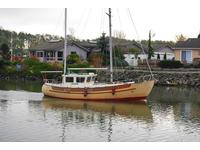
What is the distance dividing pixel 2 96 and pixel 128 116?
49.1 feet

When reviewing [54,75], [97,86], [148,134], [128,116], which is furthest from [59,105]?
[54,75]

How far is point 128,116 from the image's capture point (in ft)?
110

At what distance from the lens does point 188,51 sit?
2670 inches

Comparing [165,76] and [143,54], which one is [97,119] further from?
[143,54]

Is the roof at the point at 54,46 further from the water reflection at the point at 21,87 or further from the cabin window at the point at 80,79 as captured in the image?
the cabin window at the point at 80,79

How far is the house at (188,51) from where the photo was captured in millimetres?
67062

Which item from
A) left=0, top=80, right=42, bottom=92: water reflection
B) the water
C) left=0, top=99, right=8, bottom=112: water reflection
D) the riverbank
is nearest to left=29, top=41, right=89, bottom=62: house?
the riverbank

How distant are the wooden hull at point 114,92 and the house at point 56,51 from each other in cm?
3667

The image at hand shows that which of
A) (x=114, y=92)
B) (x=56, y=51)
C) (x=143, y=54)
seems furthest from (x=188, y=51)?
(x=114, y=92)

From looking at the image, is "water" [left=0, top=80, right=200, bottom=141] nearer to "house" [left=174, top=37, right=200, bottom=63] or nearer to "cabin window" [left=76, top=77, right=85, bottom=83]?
"cabin window" [left=76, top=77, right=85, bottom=83]

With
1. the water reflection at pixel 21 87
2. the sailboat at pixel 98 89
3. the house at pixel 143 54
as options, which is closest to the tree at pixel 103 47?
the house at pixel 143 54

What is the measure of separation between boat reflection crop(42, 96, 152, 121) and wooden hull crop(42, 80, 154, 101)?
688 mm

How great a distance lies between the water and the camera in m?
26.5

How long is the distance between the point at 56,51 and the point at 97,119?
47160 millimetres
